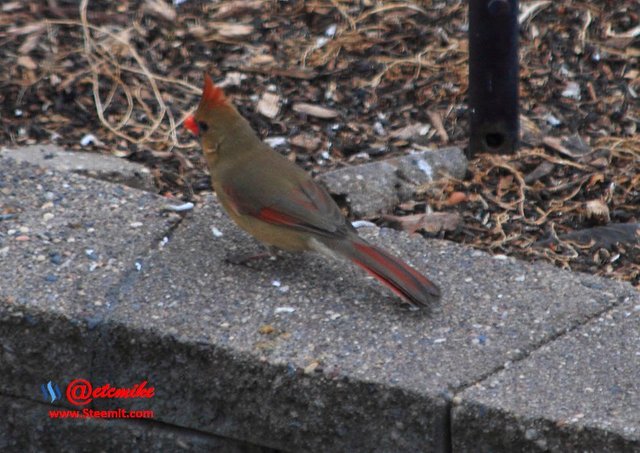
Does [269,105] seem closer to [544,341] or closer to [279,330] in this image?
[279,330]

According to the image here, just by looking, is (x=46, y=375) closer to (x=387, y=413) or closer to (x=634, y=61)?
(x=387, y=413)

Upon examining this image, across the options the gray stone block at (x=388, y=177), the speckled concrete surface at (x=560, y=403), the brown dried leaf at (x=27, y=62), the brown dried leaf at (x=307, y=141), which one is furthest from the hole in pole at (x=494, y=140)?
the brown dried leaf at (x=27, y=62)

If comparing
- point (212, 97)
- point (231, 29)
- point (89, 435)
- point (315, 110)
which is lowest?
point (89, 435)

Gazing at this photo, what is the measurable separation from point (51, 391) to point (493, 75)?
209cm

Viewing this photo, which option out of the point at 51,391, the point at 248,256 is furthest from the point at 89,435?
the point at 248,256

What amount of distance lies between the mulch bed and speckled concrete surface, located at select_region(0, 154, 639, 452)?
0.61 metres

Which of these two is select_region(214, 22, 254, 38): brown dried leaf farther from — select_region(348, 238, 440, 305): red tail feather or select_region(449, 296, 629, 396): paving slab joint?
select_region(449, 296, 629, 396): paving slab joint

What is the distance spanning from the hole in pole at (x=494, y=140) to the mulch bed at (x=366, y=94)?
0.05 meters

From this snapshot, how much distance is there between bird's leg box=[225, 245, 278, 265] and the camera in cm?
387

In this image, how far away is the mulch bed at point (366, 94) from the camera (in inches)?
177

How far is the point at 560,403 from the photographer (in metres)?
3.08

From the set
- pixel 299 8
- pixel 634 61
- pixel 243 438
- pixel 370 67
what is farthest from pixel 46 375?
pixel 634 61

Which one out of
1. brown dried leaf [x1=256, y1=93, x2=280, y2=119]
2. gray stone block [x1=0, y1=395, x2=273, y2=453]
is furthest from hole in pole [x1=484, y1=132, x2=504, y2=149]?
gray stone block [x1=0, y1=395, x2=273, y2=453]

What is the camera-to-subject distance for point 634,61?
552 cm
